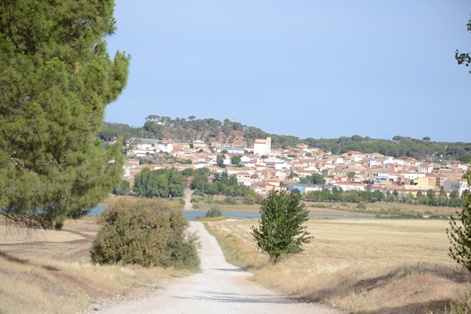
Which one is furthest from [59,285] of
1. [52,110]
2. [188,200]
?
[188,200]

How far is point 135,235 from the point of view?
25656 mm

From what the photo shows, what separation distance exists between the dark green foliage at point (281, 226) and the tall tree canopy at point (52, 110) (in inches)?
623

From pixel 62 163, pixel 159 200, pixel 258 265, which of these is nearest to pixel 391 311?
pixel 62 163

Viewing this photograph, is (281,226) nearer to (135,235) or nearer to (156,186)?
(135,235)

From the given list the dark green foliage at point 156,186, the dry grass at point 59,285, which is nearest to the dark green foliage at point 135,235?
the dry grass at point 59,285

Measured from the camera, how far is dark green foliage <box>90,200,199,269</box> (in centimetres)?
2542

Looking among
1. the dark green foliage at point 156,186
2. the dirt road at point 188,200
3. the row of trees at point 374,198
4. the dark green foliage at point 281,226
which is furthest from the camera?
the row of trees at point 374,198

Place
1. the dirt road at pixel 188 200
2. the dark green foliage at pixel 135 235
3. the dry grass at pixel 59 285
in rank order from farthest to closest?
1. the dirt road at pixel 188 200
2. the dark green foliage at pixel 135 235
3. the dry grass at pixel 59 285

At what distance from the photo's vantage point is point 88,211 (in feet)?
54.6

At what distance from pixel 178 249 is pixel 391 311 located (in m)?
17.3

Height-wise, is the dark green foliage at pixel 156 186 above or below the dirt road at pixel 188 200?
above

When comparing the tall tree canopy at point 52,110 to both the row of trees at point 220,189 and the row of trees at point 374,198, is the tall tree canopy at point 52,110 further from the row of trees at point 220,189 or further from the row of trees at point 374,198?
the row of trees at point 374,198

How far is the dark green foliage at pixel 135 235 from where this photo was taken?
83.4 feet

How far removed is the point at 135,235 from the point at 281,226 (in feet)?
27.3
